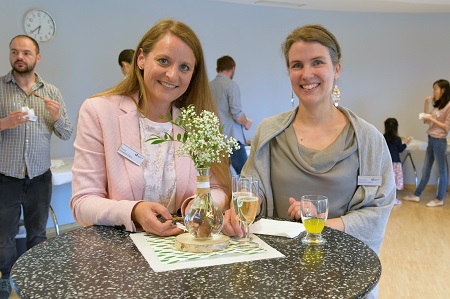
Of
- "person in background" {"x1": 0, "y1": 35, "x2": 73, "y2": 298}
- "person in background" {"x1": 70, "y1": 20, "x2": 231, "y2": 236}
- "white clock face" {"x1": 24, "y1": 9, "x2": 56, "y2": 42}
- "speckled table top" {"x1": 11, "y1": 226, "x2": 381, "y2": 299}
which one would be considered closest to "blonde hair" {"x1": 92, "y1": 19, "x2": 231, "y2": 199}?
"person in background" {"x1": 70, "y1": 20, "x2": 231, "y2": 236}

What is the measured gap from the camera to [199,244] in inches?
51.3

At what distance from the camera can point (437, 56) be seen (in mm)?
7301

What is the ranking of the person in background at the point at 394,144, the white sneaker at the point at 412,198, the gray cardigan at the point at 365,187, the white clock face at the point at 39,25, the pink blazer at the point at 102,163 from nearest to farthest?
the pink blazer at the point at 102,163, the gray cardigan at the point at 365,187, the white clock face at the point at 39,25, the person in background at the point at 394,144, the white sneaker at the point at 412,198

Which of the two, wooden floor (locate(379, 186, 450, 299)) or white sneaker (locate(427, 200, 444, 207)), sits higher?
wooden floor (locate(379, 186, 450, 299))

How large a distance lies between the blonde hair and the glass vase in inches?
15.6

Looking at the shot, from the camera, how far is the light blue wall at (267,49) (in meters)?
4.95

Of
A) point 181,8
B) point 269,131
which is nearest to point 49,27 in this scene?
point 181,8

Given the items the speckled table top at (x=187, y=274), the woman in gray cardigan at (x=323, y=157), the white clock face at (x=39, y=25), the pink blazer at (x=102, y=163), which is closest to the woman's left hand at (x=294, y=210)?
the woman in gray cardigan at (x=323, y=157)

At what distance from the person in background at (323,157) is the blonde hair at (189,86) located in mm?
210

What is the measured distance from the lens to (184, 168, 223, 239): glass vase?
1.35 m

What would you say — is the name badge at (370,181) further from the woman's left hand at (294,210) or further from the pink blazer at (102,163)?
the pink blazer at (102,163)

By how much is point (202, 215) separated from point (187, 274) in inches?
9.6

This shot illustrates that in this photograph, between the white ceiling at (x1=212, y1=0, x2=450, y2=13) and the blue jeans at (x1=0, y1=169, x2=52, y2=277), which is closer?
the blue jeans at (x1=0, y1=169, x2=52, y2=277)

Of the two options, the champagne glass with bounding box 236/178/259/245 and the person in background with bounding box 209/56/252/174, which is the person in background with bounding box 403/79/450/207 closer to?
the person in background with bounding box 209/56/252/174
